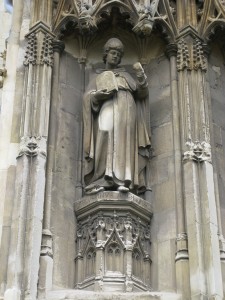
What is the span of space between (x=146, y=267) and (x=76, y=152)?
199cm

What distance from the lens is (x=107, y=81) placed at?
37.7 feet

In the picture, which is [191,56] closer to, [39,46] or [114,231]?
[39,46]

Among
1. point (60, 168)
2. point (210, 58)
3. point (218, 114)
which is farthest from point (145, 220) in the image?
point (210, 58)

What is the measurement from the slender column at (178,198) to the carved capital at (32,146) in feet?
5.98

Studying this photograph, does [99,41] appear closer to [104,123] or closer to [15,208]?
[104,123]

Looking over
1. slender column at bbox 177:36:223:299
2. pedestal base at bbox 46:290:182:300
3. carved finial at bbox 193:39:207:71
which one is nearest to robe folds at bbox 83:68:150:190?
slender column at bbox 177:36:223:299

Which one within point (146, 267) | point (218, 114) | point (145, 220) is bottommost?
point (146, 267)

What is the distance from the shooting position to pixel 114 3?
12078mm

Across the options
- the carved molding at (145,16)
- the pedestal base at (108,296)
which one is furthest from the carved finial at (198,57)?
the pedestal base at (108,296)

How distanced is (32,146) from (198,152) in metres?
2.21

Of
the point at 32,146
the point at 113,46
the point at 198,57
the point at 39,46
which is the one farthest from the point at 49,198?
the point at 198,57

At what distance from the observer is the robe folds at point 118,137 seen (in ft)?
35.7

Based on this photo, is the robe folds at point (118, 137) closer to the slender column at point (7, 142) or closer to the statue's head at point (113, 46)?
the statue's head at point (113, 46)

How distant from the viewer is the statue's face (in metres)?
11.9
